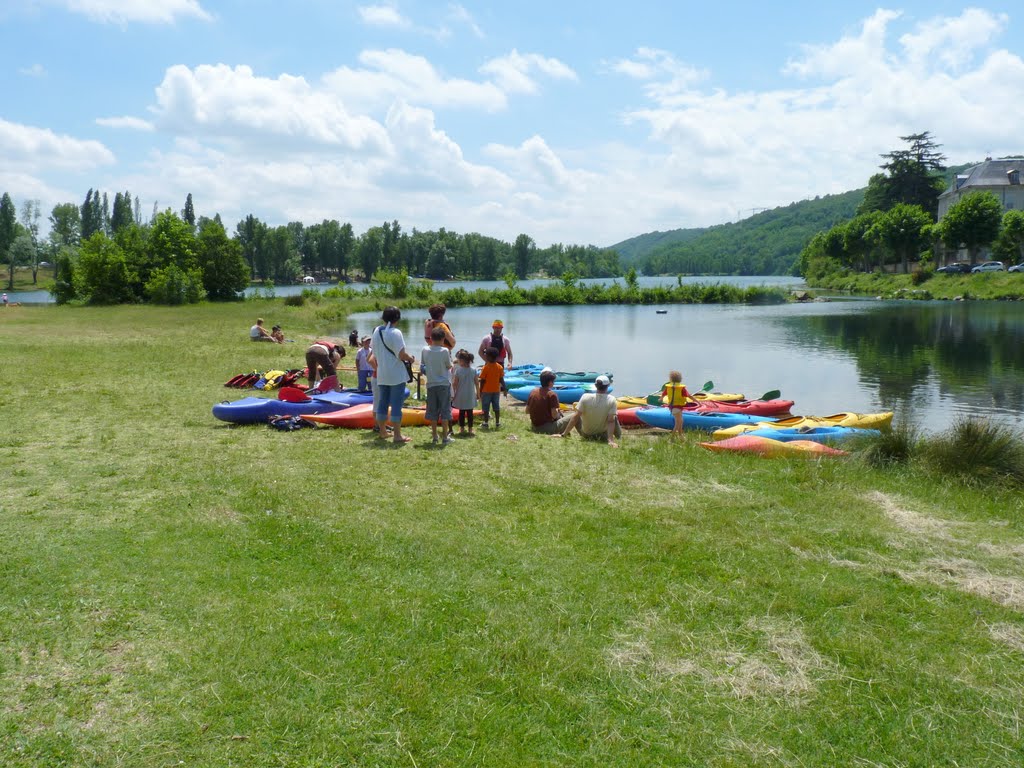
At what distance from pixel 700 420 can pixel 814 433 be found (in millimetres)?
2069

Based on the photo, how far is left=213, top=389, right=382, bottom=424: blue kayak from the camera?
35.6ft

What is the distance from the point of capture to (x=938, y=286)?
59844 mm

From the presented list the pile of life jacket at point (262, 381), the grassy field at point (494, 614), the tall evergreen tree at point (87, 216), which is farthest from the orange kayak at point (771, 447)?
the tall evergreen tree at point (87, 216)

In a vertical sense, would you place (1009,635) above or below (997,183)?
below

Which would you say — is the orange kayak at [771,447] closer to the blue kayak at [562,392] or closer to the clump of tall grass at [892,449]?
the clump of tall grass at [892,449]

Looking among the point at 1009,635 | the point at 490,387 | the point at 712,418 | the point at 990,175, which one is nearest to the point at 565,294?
the point at 990,175

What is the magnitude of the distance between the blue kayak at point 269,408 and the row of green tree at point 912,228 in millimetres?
64042

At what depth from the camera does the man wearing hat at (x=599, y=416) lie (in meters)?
10.8

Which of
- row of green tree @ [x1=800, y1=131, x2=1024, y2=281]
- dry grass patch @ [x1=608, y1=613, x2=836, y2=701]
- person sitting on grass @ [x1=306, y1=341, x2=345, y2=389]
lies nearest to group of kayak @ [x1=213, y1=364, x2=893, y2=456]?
person sitting on grass @ [x1=306, y1=341, x2=345, y2=389]

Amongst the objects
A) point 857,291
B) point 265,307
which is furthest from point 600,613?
point 857,291

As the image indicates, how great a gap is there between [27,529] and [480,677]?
4.03m

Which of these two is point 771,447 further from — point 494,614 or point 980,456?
point 494,614

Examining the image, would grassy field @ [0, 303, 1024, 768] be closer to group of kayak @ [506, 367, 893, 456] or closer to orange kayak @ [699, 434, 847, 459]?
orange kayak @ [699, 434, 847, 459]

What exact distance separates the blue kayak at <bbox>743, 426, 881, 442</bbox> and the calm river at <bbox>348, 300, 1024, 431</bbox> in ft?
2.55
